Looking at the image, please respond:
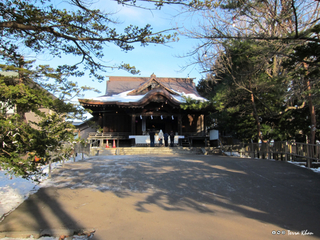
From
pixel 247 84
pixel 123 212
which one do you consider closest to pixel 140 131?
pixel 247 84

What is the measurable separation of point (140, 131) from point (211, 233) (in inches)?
692

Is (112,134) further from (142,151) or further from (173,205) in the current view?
(173,205)

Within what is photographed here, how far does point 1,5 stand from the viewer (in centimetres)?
551

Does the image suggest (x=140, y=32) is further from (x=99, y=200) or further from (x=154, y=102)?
(x=154, y=102)

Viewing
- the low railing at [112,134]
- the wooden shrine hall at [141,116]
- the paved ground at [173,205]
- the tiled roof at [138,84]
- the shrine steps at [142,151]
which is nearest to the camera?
the paved ground at [173,205]

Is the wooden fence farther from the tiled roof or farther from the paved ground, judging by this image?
the tiled roof

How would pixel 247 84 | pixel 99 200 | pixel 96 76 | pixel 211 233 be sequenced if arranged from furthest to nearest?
pixel 247 84, pixel 96 76, pixel 99 200, pixel 211 233

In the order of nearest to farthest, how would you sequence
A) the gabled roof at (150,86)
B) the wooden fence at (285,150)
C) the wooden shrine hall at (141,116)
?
1. the wooden fence at (285,150)
2. the wooden shrine hall at (141,116)
3. the gabled roof at (150,86)

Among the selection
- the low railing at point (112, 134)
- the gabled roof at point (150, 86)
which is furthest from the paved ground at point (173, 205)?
the gabled roof at point (150, 86)

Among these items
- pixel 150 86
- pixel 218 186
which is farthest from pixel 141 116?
pixel 218 186

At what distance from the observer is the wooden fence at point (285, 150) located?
876 cm

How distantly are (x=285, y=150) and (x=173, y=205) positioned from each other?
7.91 metres

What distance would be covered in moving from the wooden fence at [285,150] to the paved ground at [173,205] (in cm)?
114

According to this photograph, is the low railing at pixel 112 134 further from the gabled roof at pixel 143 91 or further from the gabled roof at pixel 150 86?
the gabled roof at pixel 150 86
